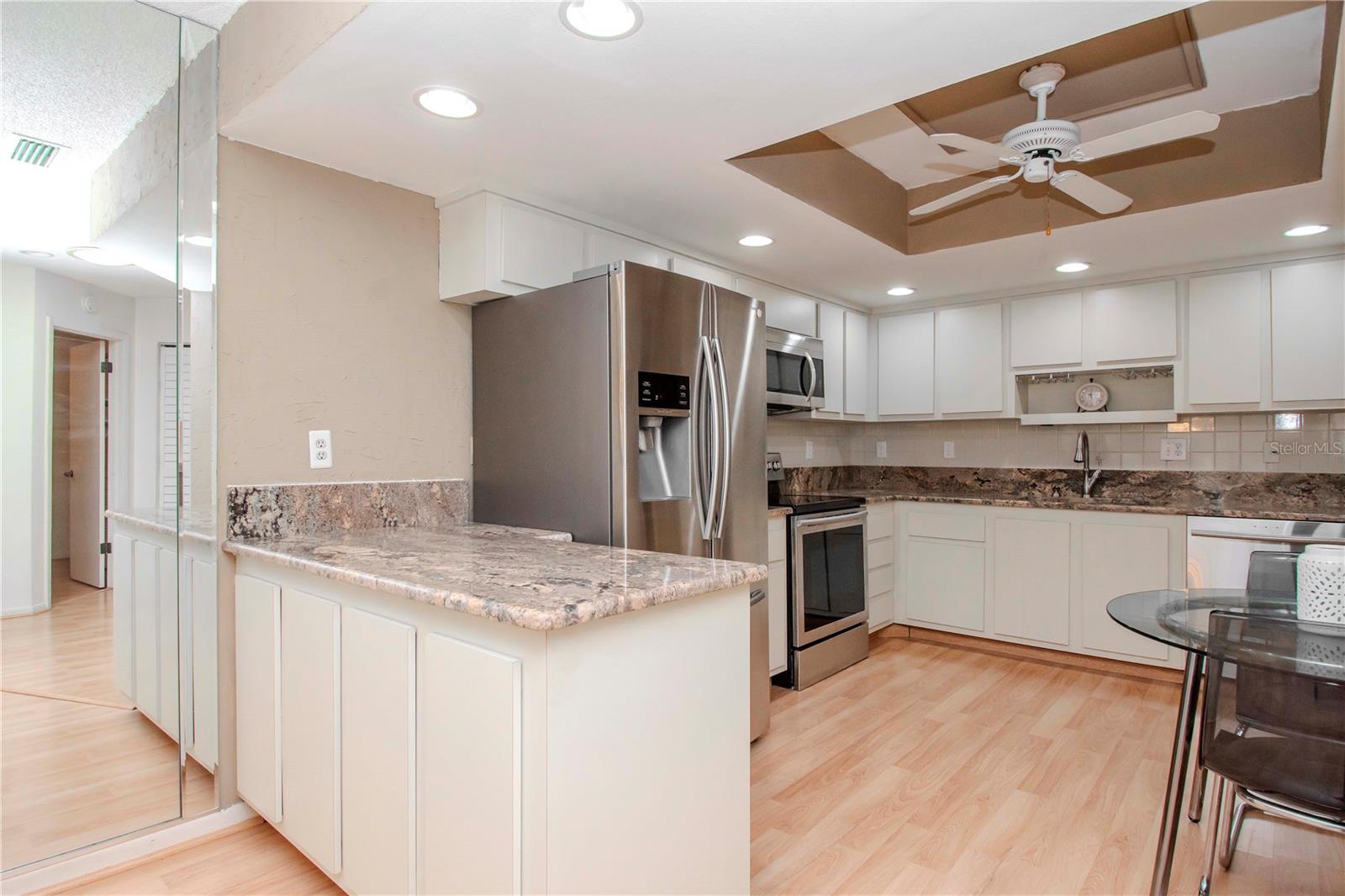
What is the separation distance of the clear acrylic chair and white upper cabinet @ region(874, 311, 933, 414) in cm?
299

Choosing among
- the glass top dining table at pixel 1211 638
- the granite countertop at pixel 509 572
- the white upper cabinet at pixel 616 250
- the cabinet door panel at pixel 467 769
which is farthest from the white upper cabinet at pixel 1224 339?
the cabinet door panel at pixel 467 769

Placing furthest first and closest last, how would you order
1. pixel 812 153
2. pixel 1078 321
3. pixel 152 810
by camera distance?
→ 1. pixel 1078 321
2. pixel 812 153
3. pixel 152 810

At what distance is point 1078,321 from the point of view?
4023 mm

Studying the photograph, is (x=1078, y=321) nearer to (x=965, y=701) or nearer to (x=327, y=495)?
(x=965, y=701)

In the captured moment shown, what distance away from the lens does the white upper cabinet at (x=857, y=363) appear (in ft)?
14.8

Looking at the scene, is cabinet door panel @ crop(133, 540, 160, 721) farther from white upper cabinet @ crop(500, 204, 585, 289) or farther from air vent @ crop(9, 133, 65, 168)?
white upper cabinet @ crop(500, 204, 585, 289)

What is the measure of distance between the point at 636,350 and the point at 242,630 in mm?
1441

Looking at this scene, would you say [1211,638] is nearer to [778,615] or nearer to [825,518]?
[778,615]

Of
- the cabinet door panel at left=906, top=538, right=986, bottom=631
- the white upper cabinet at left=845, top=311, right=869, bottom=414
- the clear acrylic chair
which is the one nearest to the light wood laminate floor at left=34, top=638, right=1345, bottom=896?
the clear acrylic chair

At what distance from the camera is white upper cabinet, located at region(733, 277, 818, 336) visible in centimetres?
371

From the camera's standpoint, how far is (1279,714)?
156 centimetres

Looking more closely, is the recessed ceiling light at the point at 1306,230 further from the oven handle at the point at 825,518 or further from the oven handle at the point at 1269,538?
the oven handle at the point at 825,518

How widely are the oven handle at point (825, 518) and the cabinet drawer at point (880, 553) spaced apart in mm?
270

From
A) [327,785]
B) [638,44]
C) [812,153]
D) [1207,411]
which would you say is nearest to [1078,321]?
[1207,411]
